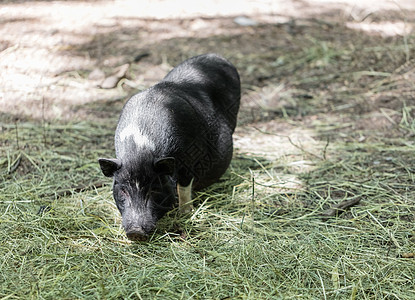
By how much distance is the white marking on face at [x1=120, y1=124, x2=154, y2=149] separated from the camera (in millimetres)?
3850

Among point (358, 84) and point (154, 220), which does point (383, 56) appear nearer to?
point (358, 84)

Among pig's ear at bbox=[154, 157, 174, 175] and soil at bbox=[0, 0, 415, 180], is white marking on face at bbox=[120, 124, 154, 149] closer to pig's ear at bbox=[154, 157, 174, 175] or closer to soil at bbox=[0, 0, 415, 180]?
pig's ear at bbox=[154, 157, 174, 175]

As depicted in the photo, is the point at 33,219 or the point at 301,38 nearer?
the point at 33,219

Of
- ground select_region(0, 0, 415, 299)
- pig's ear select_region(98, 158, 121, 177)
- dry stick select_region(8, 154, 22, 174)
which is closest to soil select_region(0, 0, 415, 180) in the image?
ground select_region(0, 0, 415, 299)

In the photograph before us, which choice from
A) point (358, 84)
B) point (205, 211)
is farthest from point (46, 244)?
point (358, 84)

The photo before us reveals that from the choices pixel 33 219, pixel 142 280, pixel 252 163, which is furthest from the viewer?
pixel 252 163

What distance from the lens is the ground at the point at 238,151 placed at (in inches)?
136

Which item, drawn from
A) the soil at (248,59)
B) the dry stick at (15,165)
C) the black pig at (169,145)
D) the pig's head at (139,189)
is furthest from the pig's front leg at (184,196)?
the dry stick at (15,165)

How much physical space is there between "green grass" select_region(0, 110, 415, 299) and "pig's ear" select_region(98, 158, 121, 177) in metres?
0.46

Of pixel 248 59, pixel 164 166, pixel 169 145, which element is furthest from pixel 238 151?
pixel 248 59

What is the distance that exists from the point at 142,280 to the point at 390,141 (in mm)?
3377

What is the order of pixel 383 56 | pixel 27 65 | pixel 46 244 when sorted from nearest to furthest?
1. pixel 46 244
2. pixel 27 65
3. pixel 383 56

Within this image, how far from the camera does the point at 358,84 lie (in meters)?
7.09

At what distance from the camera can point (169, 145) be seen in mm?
3969
